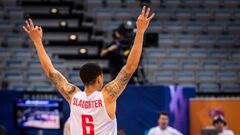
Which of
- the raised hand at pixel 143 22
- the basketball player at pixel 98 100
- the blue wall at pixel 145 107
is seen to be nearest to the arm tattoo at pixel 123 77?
the basketball player at pixel 98 100

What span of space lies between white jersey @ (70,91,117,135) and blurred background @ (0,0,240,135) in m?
7.67

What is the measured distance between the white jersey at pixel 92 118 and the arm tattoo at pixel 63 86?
184 millimetres

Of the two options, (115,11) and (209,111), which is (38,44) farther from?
(115,11)

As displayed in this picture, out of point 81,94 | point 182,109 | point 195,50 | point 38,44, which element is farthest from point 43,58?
point 195,50

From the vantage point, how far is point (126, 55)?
40.0 feet

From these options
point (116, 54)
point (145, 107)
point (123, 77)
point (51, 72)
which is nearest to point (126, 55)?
point (116, 54)

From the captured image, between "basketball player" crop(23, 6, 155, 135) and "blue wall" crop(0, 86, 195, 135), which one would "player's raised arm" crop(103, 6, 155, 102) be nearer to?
"basketball player" crop(23, 6, 155, 135)

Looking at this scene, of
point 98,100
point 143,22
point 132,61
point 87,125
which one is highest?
point 143,22

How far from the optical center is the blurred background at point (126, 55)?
12.2 metres

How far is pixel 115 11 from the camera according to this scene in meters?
19.2

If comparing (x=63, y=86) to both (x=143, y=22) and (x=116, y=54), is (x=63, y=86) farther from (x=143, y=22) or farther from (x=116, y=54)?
(x=116, y=54)

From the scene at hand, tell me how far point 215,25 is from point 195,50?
166 cm

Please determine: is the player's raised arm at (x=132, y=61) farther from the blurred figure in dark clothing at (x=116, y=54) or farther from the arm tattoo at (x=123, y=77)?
the blurred figure in dark clothing at (x=116, y=54)

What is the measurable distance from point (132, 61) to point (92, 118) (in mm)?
499
